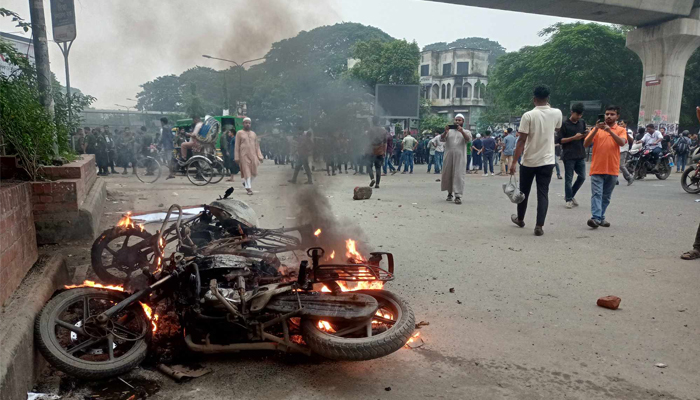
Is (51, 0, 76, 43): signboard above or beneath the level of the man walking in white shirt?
above

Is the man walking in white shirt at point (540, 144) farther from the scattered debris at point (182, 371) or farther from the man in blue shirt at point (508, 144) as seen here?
the man in blue shirt at point (508, 144)

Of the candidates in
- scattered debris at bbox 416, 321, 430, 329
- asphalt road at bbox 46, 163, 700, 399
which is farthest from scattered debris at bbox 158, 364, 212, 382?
scattered debris at bbox 416, 321, 430, 329

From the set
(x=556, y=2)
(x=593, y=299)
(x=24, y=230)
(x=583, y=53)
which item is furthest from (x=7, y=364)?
(x=583, y=53)

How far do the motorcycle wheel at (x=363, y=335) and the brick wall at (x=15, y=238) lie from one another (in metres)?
1.90

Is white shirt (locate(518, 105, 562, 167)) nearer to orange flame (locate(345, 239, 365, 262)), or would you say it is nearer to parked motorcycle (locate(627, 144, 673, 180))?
orange flame (locate(345, 239, 365, 262))

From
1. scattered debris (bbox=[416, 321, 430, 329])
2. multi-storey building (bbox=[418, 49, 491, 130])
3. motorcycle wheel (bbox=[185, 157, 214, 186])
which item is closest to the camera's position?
scattered debris (bbox=[416, 321, 430, 329])

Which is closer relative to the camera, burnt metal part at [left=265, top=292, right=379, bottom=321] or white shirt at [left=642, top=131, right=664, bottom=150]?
burnt metal part at [left=265, top=292, right=379, bottom=321]

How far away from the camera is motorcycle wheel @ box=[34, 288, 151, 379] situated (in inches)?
106

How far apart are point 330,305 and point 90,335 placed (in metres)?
1.49

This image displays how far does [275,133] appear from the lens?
1288 cm

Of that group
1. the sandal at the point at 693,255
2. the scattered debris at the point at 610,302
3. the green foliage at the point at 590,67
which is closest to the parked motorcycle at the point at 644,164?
the sandal at the point at 693,255

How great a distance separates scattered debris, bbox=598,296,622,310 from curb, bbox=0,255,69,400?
3.94 m

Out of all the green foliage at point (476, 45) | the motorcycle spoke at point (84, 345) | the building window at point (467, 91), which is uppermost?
the green foliage at point (476, 45)

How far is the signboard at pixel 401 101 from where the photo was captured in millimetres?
25820
